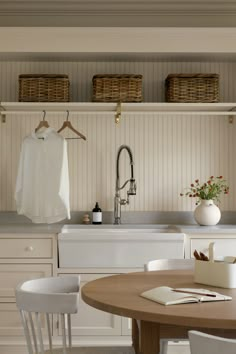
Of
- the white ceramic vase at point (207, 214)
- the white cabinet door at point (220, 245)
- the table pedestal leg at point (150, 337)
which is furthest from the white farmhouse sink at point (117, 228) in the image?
the table pedestal leg at point (150, 337)

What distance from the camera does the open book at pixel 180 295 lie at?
1.98 meters

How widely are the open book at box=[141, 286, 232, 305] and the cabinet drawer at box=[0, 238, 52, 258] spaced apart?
5.40 ft

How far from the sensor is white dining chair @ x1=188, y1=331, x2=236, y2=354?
148cm

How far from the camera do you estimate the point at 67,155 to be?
427 centimetres

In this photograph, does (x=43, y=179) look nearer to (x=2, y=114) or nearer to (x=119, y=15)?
(x=2, y=114)

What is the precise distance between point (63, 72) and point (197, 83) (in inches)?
42.1

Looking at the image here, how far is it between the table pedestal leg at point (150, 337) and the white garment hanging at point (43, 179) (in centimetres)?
203

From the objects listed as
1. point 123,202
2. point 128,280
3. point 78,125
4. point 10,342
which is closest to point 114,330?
point 10,342

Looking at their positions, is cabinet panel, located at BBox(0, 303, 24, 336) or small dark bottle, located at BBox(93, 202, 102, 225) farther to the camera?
small dark bottle, located at BBox(93, 202, 102, 225)

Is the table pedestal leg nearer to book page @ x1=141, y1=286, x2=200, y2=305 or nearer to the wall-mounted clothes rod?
book page @ x1=141, y1=286, x2=200, y2=305

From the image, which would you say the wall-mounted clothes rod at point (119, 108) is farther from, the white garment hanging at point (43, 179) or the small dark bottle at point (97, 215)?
the small dark bottle at point (97, 215)

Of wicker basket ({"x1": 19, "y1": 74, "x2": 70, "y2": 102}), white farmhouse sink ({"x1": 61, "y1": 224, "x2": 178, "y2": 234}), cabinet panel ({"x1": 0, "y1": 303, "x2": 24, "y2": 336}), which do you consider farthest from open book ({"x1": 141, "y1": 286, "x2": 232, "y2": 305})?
wicker basket ({"x1": 19, "y1": 74, "x2": 70, "y2": 102})

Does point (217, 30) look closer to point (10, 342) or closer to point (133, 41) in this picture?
point (133, 41)

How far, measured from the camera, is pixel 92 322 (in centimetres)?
367
